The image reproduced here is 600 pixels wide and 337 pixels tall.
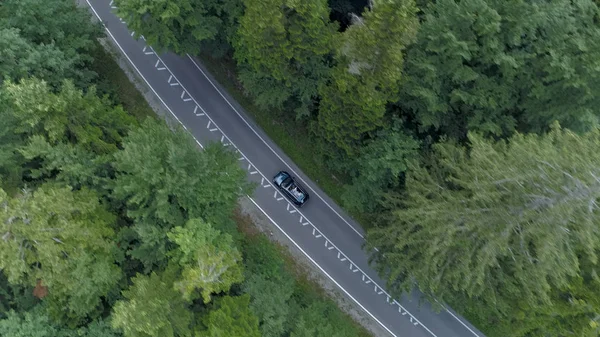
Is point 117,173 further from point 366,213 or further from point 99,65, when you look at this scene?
point 366,213

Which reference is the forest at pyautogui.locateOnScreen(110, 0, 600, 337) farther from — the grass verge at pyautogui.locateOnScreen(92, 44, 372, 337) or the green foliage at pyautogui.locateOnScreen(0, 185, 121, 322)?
the green foliage at pyautogui.locateOnScreen(0, 185, 121, 322)

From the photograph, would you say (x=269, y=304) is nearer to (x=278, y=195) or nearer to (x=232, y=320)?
(x=232, y=320)

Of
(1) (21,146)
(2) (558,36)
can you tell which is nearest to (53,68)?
(1) (21,146)

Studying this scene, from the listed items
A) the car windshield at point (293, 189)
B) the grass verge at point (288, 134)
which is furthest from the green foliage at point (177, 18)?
the car windshield at point (293, 189)

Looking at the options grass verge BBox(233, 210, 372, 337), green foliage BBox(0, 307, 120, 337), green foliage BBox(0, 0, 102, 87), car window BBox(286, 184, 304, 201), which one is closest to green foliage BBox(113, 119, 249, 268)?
green foliage BBox(0, 307, 120, 337)

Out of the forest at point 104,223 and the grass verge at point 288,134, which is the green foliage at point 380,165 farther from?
the forest at point 104,223

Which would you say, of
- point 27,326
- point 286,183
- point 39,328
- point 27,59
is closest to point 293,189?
point 286,183

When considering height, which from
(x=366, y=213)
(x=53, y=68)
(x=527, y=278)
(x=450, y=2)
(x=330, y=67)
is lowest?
(x=366, y=213)
